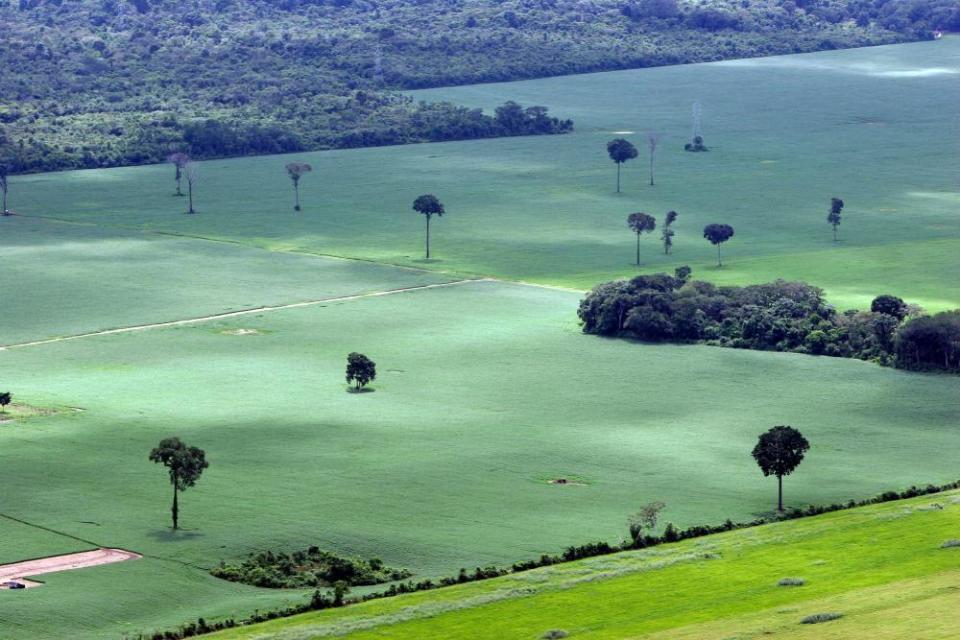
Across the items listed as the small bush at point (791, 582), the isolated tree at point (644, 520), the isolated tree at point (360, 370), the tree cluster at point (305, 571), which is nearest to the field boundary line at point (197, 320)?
the isolated tree at point (360, 370)

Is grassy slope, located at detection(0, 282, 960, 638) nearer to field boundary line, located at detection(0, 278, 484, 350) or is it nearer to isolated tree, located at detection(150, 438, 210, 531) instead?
isolated tree, located at detection(150, 438, 210, 531)

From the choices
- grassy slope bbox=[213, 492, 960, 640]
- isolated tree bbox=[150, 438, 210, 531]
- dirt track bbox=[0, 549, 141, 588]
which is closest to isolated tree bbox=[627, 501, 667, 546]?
grassy slope bbox=[213, 492, 960, 640]

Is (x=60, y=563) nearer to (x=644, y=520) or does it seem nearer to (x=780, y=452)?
(x=644, y=520)

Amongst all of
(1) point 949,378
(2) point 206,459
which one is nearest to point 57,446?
(2) point 206,459

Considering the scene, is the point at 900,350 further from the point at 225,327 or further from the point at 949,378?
the point at 225,327

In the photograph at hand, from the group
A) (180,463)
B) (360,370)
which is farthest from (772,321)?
(180,463)

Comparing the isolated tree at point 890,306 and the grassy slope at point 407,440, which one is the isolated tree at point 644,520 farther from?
the isolated tree at point 890,306
